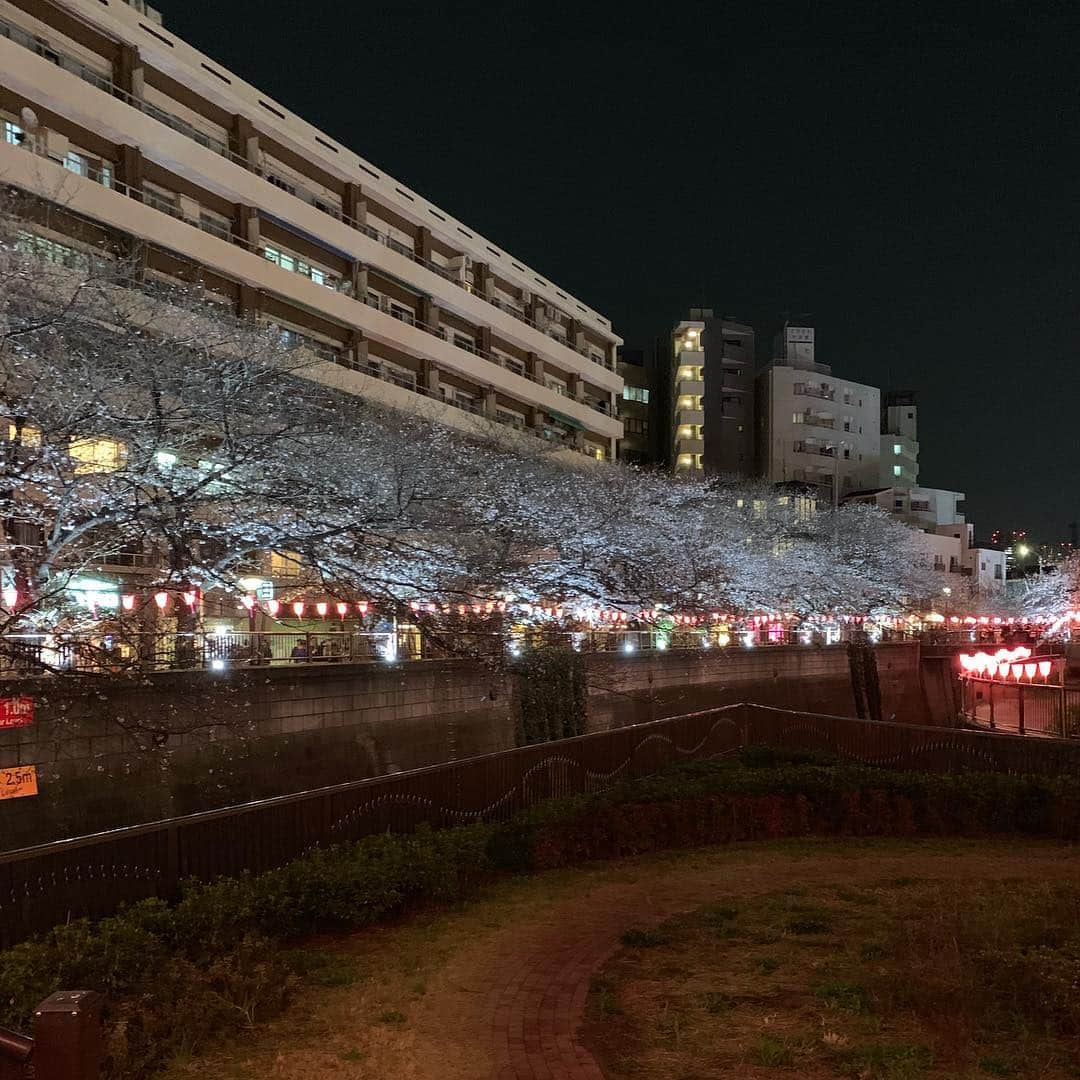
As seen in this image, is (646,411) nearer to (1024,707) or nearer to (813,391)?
(813,391)

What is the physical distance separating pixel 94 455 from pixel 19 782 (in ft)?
27.7

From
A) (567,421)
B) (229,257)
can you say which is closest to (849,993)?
(229,257)

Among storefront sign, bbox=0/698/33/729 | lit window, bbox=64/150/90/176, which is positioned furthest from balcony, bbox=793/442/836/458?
storefront sign, bbox=0/698/33/729

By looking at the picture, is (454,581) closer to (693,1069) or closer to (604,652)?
(604,652)

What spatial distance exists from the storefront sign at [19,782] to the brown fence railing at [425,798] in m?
4.35

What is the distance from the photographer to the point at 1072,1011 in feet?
20.0

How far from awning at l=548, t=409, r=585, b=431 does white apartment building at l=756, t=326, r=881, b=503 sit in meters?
22.7

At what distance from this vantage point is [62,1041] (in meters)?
3.29

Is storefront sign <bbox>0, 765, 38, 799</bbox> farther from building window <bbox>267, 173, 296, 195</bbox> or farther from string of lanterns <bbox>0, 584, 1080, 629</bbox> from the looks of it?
building window <bbox>267, 173, 296, 195</bbox>

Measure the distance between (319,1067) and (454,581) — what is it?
52.0ft

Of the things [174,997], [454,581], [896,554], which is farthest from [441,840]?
[896,554]

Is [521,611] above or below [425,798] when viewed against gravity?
above

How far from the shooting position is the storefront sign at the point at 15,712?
1209 centimetres

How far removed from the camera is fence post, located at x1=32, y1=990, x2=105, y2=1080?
325cm
